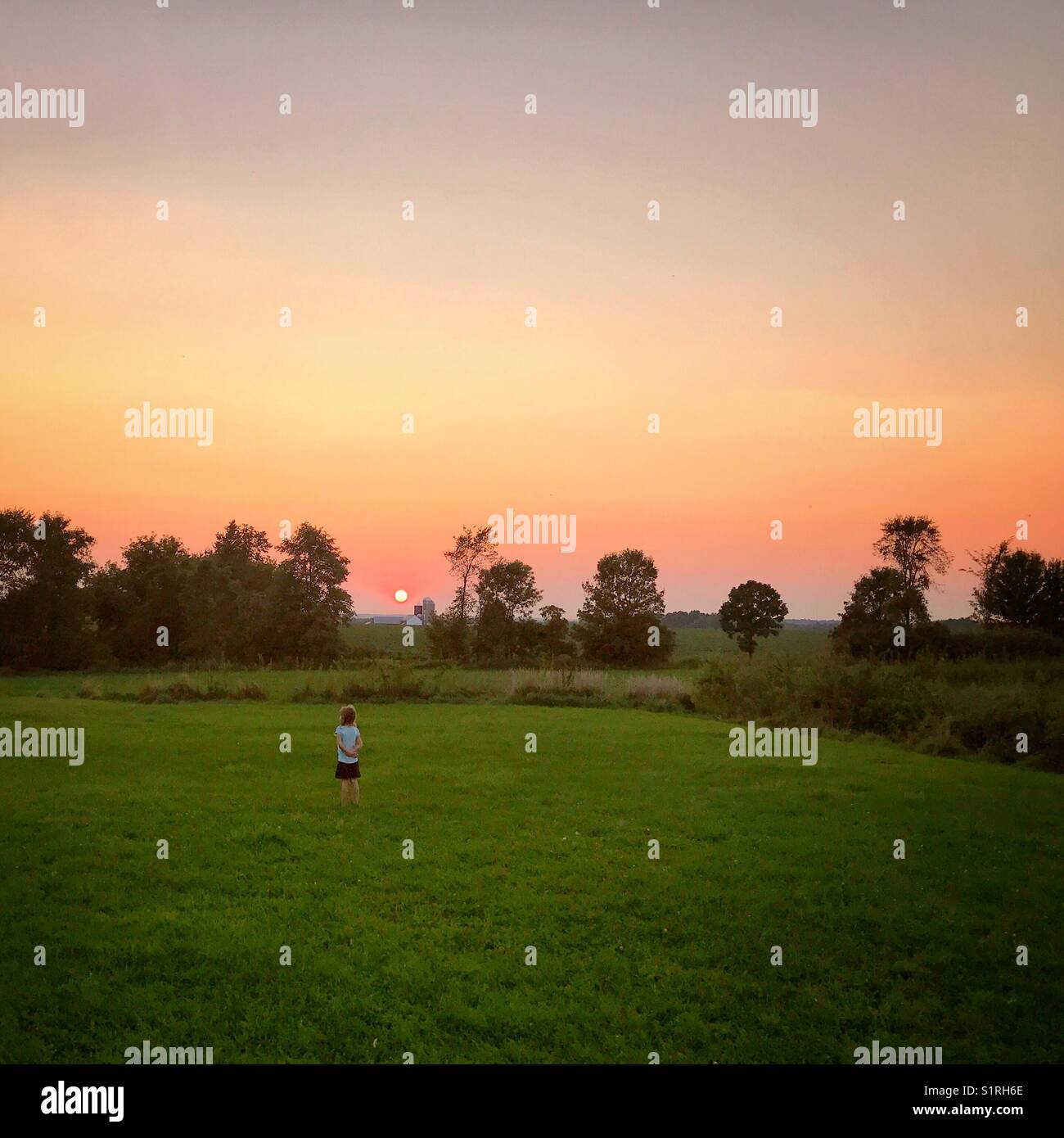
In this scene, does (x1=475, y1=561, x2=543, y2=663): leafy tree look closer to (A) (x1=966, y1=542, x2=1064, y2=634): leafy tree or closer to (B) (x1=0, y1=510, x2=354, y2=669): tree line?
(B) (x1=0, y1=510, x2=354, y2=669): tree line

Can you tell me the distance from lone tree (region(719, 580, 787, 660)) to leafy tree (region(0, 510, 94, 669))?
201 feet

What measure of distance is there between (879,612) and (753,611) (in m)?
38.2

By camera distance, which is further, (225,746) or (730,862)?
(225,746)

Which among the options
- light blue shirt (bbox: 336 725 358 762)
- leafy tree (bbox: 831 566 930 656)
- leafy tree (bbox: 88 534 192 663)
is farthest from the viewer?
leafy tree (bbox: 88 534 192 663)

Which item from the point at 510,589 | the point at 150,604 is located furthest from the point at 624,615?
the point at 150,604

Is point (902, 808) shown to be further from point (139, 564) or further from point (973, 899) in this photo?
point (139, 564)

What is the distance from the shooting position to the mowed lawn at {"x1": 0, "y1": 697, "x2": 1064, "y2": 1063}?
7.61 metres

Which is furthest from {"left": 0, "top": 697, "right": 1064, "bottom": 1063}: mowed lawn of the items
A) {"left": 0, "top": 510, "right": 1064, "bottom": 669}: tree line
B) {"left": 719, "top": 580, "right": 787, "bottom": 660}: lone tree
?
{"left": 719, "top": 580, "right": 787, "bottom": 660}: lone tree

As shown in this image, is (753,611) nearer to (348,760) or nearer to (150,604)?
(150,604)

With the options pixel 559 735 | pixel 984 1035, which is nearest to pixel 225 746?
pixel 559 735

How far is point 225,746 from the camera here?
78.2 ft
